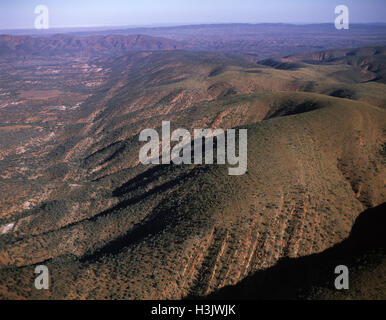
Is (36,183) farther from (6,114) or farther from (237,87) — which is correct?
(6,114)

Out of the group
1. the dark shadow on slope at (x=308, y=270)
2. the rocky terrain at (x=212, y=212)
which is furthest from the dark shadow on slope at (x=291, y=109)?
the dark shadow on slope at (x=308, y=270)

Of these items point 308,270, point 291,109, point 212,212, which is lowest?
point 308,270

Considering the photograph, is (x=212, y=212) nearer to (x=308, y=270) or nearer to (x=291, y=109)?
(x=308, y=270)

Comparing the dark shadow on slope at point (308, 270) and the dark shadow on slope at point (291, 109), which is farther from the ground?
the dark shadow on slope at point (291, 109)

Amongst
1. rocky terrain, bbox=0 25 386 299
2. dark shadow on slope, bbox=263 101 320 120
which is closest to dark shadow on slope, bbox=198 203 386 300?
rocky terrain, bbox=0 25 386 299

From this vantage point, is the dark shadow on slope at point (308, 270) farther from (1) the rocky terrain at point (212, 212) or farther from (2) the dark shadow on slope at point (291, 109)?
(2) the dark shadow on slope at point (291, 109)

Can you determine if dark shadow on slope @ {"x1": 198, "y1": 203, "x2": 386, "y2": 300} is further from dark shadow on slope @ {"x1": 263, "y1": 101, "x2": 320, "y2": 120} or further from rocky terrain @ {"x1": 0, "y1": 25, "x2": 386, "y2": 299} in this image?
dark shadow on slope @ {"x1": 263, "y1": 101, "x2": 320, "y2": 120}

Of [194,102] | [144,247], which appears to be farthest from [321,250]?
[194,102]

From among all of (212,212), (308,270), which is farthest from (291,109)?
(308,270)
